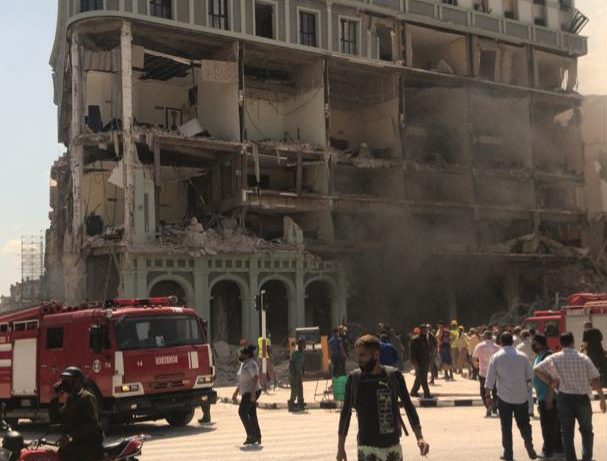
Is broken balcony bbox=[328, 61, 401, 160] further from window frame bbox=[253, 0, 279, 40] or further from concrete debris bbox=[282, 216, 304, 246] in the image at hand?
concrete debris bbox=[282, 216, 304, 246]

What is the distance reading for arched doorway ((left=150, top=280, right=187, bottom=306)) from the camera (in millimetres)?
36250

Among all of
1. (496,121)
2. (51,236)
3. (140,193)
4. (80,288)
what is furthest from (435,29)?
(51,236)

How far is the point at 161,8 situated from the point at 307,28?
310 inches

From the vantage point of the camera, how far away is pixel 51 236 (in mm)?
52188

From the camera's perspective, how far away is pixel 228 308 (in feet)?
128

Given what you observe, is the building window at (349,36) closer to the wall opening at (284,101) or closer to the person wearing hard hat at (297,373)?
the wall opening at (284,101)

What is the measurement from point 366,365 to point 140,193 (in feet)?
100

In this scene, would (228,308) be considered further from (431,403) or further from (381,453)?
(381,453)

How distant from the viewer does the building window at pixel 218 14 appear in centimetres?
3781

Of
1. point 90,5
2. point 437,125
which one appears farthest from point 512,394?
point 437,125

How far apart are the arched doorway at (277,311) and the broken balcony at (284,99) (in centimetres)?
735

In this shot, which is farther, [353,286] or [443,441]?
[353,286]

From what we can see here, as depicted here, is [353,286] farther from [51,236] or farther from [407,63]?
[51,236]

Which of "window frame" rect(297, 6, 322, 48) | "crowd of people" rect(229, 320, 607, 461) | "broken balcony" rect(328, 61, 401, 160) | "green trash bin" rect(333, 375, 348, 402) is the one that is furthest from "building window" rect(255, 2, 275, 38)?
"green trash bin" rect(333, 375, 348, 402)
